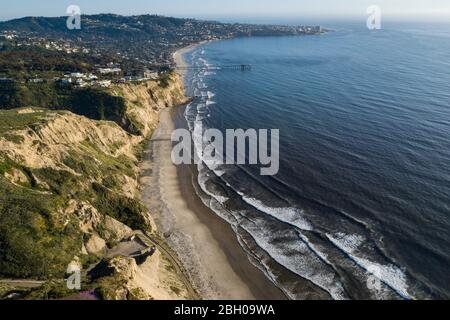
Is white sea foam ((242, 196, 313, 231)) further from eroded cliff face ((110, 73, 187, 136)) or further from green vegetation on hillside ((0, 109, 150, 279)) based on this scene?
eroded cliff face ((110, 73, 187, 136))

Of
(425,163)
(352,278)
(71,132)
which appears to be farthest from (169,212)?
(425,163)

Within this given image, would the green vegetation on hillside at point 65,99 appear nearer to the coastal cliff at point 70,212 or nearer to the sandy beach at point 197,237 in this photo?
the coastal cliff at point 70,212

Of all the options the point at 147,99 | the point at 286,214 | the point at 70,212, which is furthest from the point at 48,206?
the point at 147,99

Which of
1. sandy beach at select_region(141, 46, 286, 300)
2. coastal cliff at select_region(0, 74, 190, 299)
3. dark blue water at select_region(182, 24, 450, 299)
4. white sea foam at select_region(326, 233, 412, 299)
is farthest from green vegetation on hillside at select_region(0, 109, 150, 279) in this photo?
white sea foam at select_region(326, 233, 412, 299)

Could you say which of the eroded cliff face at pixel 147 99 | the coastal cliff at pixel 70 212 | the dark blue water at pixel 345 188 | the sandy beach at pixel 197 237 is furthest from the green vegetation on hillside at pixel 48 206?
the eroded cliff face at pixel 147 99

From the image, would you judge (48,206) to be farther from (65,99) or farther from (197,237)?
(65,99)
